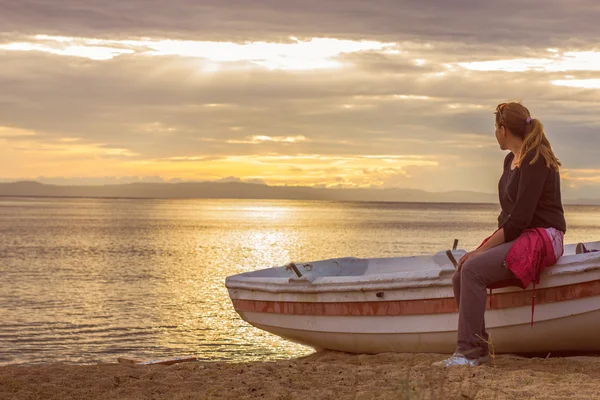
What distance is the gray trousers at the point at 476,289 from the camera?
729 cm

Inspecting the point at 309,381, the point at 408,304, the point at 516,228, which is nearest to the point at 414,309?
the point at 408,304

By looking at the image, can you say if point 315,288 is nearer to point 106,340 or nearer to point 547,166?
point 547,166

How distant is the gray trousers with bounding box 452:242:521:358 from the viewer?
7285mm

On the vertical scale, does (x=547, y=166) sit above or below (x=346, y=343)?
above

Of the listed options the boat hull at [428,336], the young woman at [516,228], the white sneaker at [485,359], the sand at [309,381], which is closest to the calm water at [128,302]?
the boat hull at [428,336]

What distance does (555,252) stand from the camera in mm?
7500

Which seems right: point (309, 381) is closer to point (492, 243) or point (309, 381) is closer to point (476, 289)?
point (476, 289)

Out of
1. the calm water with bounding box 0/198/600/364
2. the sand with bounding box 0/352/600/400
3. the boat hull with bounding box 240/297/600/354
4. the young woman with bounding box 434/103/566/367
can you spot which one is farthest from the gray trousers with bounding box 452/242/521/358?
the calm water with bounding box 0/198/600/364

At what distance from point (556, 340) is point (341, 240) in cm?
4753

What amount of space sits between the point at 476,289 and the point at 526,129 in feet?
4.80

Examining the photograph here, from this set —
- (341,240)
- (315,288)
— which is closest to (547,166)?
(315,288)

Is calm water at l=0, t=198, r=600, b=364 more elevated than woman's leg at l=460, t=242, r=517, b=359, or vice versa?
woman's leg at l=460, t=242, r=517, b=359

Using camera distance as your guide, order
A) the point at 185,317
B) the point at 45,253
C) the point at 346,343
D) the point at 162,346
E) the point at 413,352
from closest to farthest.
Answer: the point at 413,352, the point at 346,343, the point at 162,346, the point at 185,317, the point at 45,253

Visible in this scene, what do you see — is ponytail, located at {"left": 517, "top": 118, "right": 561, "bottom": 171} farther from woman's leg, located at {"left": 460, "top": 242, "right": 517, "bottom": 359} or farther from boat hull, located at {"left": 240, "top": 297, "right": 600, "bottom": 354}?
boat hull, located at {"left": 240, "top": 297, "right": 600, "bottom": 354}
